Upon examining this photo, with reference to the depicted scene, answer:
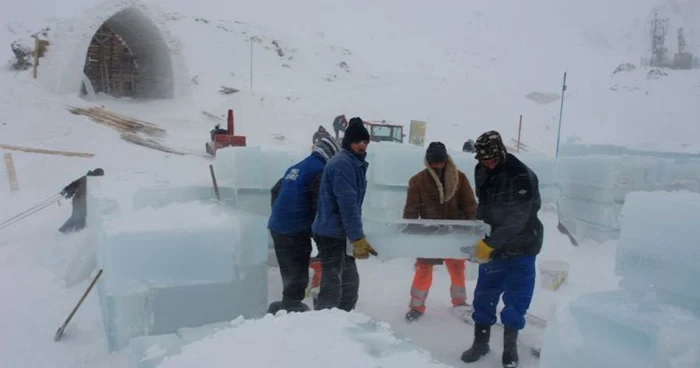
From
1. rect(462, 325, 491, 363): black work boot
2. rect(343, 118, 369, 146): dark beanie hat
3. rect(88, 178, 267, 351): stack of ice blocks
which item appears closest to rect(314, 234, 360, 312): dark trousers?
rect(88, 178, 267, 351): stack of ice blocks

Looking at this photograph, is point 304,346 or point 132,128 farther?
point 132,128

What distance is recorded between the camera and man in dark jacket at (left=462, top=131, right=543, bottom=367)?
292 cm

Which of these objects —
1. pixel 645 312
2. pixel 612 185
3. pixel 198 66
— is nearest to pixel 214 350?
pixel 645 312

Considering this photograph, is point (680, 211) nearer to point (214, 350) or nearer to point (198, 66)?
point (214, 350)

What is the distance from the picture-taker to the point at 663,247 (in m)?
1.63

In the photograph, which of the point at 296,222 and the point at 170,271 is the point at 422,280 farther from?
the point at 170,271

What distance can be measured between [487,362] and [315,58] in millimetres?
26904

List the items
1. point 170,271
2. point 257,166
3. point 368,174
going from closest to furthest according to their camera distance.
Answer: point 170,271
point 257,166
point 368,174

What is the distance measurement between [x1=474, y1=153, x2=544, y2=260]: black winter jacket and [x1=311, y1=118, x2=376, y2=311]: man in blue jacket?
2.55 feet

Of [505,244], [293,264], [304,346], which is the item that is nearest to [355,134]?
[293,264]

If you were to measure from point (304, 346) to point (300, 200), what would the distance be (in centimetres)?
186

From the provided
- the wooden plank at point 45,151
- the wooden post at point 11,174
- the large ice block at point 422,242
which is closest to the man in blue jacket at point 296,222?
the large ice block at point 422,242

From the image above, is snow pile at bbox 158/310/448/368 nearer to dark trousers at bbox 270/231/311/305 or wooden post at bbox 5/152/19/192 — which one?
dark trousers at bbox 270/231/311/305

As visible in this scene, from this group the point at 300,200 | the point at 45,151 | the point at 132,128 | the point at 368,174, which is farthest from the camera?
the point at 132,128
